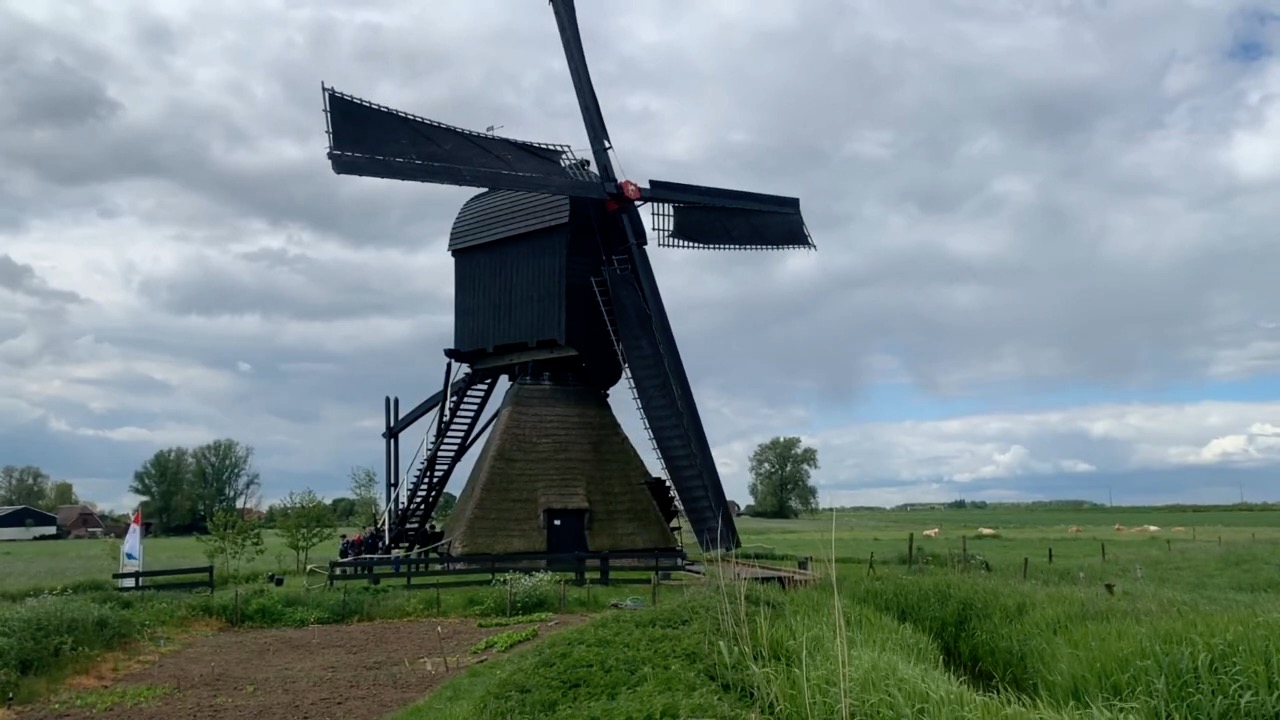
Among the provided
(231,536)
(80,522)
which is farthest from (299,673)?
(80,522)

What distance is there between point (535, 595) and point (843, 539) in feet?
98.4

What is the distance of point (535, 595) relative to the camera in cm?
1848

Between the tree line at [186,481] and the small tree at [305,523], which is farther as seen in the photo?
the tree line at [186,481]

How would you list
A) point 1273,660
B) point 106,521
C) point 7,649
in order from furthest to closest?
point 106,521 < point 7,649 < point 1273,660

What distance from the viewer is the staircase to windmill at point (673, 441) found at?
72.8 feet

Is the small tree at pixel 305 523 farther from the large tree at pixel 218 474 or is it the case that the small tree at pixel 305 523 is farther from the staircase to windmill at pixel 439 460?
the large tree at pixel 218 474

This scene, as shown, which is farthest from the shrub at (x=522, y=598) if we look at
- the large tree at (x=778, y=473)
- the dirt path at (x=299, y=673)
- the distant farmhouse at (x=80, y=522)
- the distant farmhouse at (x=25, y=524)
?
the distant farmhouse at (x=80, y=522)

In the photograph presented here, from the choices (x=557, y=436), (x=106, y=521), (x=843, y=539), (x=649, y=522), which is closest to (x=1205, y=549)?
(x=843, y=539)

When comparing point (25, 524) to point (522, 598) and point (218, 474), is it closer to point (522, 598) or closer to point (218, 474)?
point (218, 474)

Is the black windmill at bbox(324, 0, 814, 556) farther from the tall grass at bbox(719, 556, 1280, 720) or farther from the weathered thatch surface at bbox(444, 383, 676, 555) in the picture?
the tall grass at bbox(719, 556, 1280, 720)

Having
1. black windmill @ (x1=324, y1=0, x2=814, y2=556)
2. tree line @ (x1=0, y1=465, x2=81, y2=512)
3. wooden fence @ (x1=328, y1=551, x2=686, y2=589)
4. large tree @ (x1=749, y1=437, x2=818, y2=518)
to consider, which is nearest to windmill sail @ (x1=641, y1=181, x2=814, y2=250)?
black windmill @ (x1=324, y1=0, x2=814, y2=556)

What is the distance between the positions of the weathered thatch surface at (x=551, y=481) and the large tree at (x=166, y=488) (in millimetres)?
64839

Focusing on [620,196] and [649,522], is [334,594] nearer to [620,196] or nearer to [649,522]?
[649,522]

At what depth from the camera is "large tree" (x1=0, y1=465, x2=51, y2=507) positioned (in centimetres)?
11362
